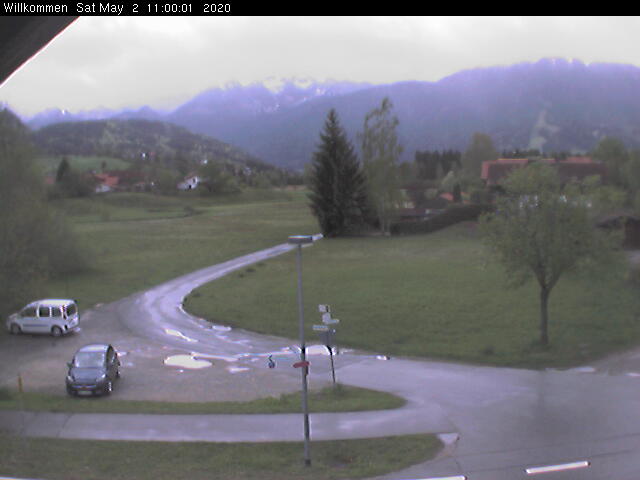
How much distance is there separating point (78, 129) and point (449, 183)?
204ft

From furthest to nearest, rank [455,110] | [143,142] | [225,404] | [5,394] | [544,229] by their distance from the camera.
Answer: [455,110]
[143,142]
[544,229]
[5,394]
[225,404]

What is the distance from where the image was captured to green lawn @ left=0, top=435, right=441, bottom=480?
27.2 feet

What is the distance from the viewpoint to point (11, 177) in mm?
22688

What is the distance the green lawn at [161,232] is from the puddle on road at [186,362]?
A: 639 cm

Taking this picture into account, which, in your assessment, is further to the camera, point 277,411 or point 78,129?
point 78,129

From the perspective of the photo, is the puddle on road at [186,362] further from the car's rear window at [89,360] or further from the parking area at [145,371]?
the car's rear window at [89,360]

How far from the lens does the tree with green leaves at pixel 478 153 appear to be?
77.2 meters

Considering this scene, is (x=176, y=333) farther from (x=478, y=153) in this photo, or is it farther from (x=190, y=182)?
(x=190, y=182)

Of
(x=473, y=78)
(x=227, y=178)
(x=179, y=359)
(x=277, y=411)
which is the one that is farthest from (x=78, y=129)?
(x=473, y=78)

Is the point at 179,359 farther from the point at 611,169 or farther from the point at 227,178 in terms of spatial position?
the point at 227,178

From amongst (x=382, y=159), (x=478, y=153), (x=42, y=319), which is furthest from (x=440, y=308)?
(x=478, y=153)

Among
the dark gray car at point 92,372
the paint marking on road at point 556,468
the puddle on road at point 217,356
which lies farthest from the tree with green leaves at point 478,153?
the paint marking on road at point 556,468

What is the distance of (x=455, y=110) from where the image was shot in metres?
159

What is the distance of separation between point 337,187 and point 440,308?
27948 millimetres
